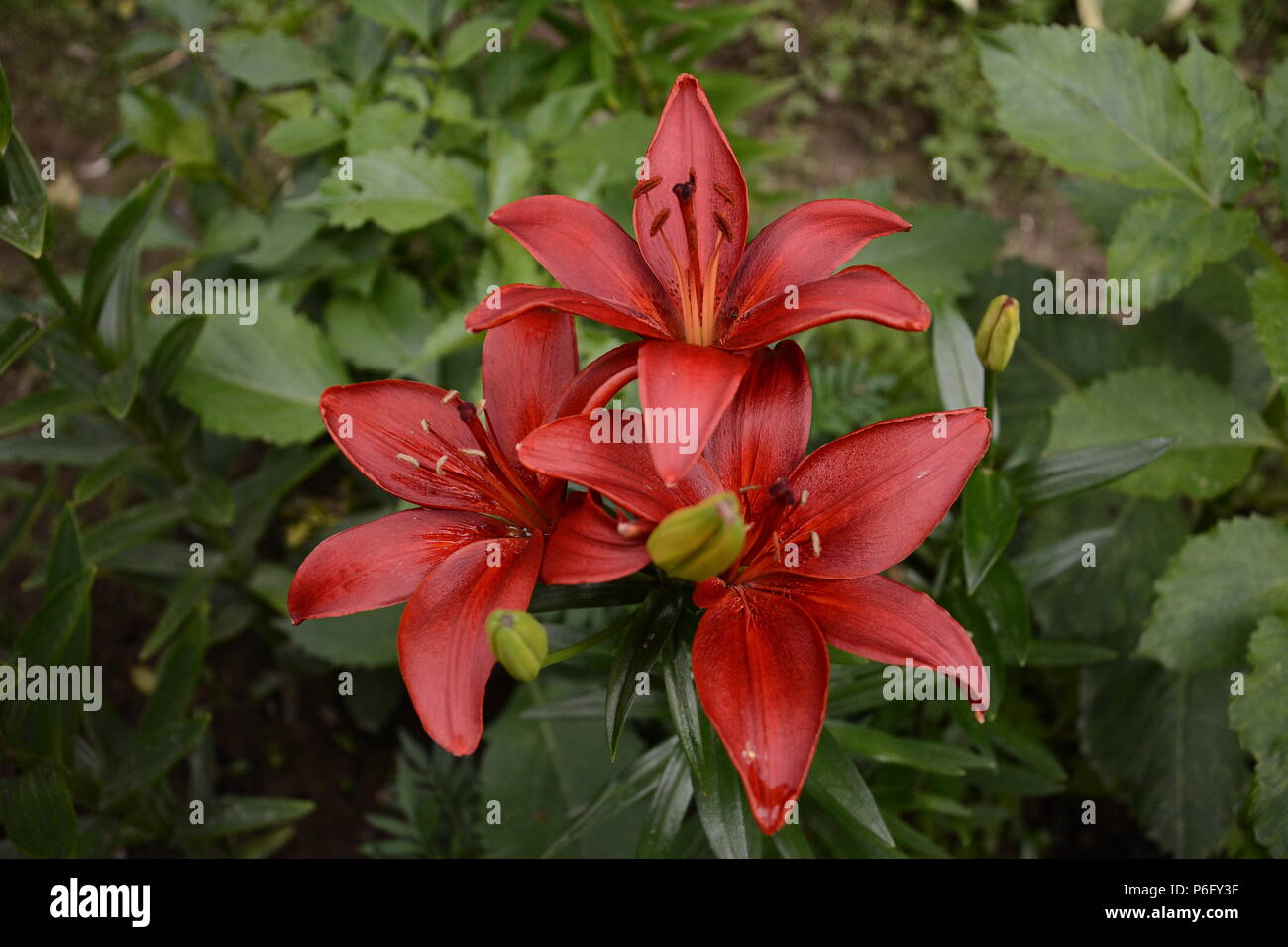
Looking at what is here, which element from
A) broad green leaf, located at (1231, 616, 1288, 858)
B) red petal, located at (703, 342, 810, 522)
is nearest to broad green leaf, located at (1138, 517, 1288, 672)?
broad green leaf, located at (1231, 616, 1288, 858)

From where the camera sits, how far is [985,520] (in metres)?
1.20

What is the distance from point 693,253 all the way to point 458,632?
0.43 meters

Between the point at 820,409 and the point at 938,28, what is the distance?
1.85m

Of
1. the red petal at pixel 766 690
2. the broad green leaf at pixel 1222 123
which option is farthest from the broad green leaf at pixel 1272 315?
the red petal at pixel 766 690

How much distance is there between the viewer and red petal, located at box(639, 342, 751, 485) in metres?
0.81

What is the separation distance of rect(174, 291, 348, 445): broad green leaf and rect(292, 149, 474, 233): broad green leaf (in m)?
0.29

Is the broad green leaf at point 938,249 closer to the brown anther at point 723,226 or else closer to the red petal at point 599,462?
the brown anther at point 723,226

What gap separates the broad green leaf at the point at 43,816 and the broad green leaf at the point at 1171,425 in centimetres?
151

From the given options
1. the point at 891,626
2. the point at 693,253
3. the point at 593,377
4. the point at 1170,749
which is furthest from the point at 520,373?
the point at 1170,749

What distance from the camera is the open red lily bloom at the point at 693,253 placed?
3.11 feet

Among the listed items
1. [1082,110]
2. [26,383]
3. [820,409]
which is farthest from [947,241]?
[26,383]

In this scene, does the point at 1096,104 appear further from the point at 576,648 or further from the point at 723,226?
the point at 576,648

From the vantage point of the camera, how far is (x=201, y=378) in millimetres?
1806

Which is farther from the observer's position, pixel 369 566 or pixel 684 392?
pixel 369 566
